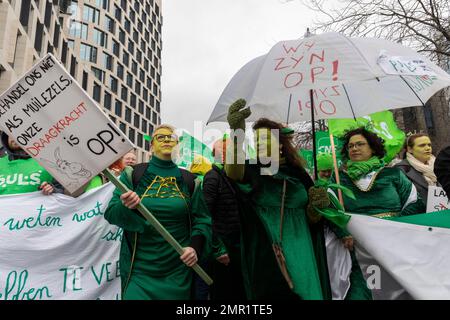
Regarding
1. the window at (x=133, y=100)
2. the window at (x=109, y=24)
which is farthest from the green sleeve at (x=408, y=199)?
the window at (x=133, y=100)

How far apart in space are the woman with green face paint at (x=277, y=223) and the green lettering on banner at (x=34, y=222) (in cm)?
165

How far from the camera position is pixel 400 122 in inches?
677

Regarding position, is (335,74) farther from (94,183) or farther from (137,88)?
(137,88)

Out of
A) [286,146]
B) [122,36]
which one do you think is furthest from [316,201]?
[122,36]

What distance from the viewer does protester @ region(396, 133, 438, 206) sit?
3424 mm

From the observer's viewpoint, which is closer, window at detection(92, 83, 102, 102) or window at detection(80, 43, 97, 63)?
window at detection(92, 83, 102, 102)

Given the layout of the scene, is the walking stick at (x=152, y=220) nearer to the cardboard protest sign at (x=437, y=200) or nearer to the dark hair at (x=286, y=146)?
the dark hair at (x=286, y=146)

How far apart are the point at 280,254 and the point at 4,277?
2.15 m

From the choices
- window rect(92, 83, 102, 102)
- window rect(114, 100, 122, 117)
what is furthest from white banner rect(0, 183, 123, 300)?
window rect(114, 100, 122, 117)

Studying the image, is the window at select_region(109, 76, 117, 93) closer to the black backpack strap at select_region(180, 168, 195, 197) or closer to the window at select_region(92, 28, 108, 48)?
the window at select_region(92, 28, 108, 48)

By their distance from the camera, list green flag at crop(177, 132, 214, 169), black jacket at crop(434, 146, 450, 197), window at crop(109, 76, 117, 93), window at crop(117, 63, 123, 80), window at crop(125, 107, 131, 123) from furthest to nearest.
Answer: window at crop(125, 107, 131, 123) → window at crop(117, 63, 123, 80) → window at crop(109, 76, 117, 93) → green flag at crop(177, 132, 214, 169) → black jacket at crop(434, 146, 450, 197)

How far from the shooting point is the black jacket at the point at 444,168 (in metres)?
1.99
